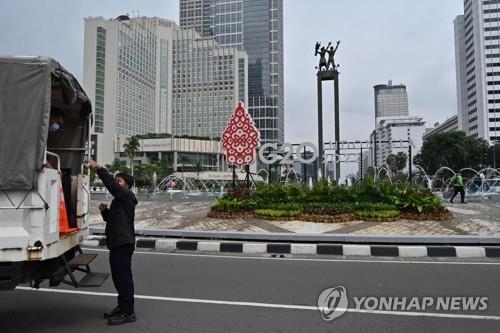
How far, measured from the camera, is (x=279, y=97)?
131875mm

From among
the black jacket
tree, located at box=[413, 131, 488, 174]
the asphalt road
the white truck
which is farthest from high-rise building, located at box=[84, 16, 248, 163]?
the white truck

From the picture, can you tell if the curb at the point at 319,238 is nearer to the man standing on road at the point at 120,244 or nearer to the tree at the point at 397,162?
the man standing on road at the point at 120,244

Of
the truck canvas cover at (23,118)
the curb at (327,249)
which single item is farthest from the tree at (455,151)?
the truck canvas cover at (23,118)

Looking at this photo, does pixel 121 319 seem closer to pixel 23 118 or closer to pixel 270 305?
pixel 270 305

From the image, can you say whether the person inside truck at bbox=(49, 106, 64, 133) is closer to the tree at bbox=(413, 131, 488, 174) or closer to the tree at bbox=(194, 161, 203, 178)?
the tree at bbox=(413, 131, 488, 174)

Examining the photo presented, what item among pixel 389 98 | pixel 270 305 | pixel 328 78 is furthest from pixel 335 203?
pixel 389 98

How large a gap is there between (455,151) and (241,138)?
192 feet

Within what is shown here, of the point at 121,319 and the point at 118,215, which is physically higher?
the point at 118,215

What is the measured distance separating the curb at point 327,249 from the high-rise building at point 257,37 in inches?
4466

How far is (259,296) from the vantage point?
16.7 ft

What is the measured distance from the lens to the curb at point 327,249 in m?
8.20

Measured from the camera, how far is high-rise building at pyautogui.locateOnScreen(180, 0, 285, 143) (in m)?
127

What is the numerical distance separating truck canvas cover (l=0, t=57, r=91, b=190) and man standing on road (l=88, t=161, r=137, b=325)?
26.5 inches

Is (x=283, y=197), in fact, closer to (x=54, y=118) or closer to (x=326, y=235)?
(x=326, y=235)
